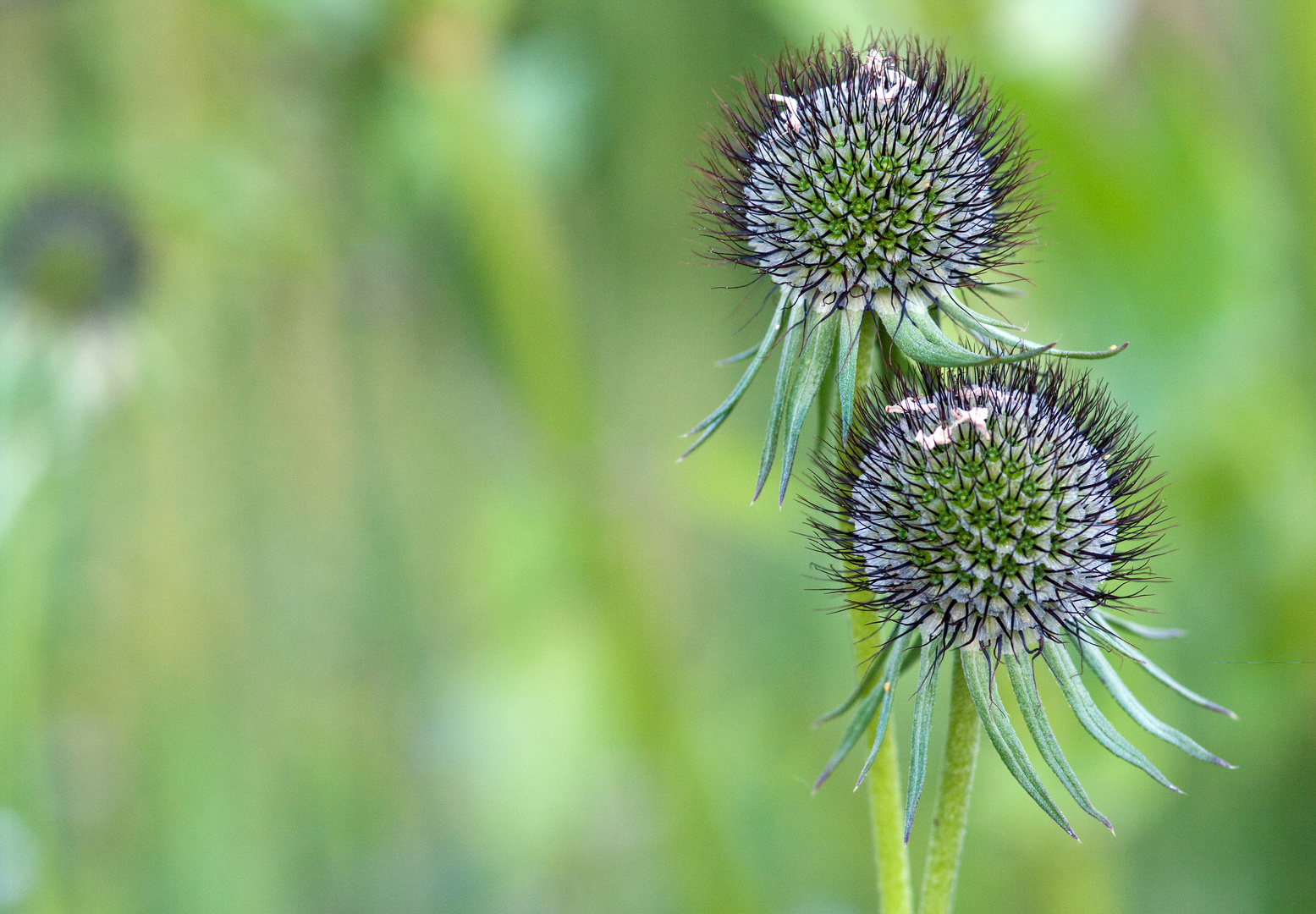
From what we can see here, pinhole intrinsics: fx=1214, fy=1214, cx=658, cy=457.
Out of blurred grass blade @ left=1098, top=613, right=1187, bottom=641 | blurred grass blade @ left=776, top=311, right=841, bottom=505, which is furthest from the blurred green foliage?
blurred grass blade @ left=776, top=311, right=841, bottom=505

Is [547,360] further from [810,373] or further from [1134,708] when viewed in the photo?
[1134,708]

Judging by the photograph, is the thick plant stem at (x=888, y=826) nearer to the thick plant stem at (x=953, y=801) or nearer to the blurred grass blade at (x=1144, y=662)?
the thick plant stem at (x=953, y=801)

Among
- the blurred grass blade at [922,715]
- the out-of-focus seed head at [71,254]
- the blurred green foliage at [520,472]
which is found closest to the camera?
the blurred grass blade at [922,715]

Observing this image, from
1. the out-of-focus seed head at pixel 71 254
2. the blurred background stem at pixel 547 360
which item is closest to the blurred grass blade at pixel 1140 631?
the blurred background stem at pixel 547 360

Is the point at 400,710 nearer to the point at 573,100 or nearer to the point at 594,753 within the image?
the point at 594,753

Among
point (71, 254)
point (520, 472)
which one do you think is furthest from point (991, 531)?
point (520, 472)
